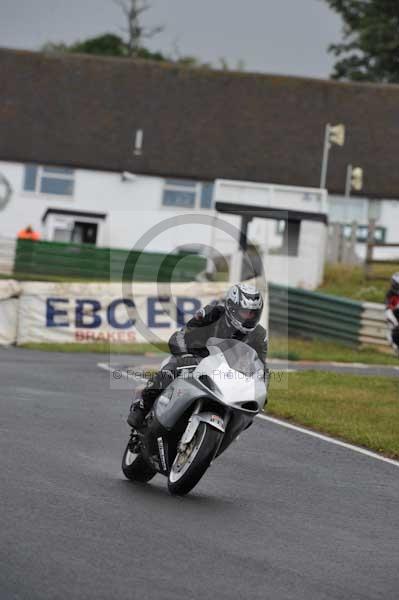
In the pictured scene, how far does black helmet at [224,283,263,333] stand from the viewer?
9562 millimetres

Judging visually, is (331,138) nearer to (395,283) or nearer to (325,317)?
(325,317)

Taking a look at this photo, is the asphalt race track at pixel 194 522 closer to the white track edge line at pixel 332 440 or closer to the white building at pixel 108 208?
the white track edge line at pixel 332 440

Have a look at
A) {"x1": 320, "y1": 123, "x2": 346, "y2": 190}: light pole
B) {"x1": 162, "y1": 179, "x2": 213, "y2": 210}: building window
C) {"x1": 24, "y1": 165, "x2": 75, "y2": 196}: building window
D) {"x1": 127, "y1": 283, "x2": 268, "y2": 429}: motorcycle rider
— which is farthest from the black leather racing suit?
{"x1": 24, "y1": 165, "x2": 75, "y2": 196}: building window

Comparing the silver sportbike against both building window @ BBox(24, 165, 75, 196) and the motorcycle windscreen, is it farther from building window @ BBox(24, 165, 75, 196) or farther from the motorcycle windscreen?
building window @ BBox(24, 165, 75, 196)

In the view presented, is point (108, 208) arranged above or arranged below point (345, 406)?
above

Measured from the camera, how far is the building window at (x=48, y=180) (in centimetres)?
5353

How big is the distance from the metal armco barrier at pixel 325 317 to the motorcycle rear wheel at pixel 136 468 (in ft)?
60.7

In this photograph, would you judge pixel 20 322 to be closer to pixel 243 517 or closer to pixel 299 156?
pixel 243 517

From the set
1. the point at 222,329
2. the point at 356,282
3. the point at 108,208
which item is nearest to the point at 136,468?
the point at 222,329

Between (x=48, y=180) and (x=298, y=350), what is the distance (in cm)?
2771

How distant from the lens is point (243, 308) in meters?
9.57

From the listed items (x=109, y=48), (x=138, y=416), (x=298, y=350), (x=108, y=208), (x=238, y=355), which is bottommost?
(x=298, y=350)

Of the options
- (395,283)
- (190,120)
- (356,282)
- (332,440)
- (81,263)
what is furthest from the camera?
(190,120)

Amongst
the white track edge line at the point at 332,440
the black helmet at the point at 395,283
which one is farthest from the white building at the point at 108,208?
the white track edge line at the point at 332,440
